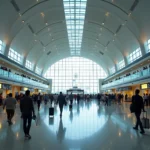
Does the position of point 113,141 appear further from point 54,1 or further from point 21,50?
point 21,50

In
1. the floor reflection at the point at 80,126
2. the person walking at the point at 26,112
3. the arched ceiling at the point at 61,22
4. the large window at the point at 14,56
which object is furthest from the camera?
the large window at the point at 14,56

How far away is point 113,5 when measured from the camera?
2294 centimetres

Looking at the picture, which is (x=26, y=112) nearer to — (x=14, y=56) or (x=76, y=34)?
(x=14, y=56)

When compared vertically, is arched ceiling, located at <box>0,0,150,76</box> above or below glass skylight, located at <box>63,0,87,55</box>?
below

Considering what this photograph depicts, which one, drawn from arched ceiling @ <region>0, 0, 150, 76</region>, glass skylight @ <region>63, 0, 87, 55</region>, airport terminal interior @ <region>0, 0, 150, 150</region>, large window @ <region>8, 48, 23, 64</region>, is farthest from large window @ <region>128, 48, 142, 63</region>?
large window @ <region>8, 48, 23, 64</region>

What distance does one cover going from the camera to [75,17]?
3281 cm

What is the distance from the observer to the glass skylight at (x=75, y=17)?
2778cm

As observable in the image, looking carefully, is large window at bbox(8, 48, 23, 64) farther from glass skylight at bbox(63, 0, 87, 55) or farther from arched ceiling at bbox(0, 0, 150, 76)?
glass skylight at bbox(63, 0, 87, 55)

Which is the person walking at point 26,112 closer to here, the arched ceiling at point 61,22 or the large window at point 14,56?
the arched ceiling at point 61,22

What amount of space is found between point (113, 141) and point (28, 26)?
2599 centimetres

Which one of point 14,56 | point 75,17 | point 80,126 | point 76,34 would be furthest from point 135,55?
point 80,126

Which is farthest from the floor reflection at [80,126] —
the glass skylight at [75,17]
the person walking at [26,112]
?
the glass skylight at [75,17]

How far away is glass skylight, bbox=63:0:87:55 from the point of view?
91.1ft

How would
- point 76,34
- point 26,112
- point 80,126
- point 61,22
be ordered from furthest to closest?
point 76,34
point 61,22
point 80,126
point 26,112
